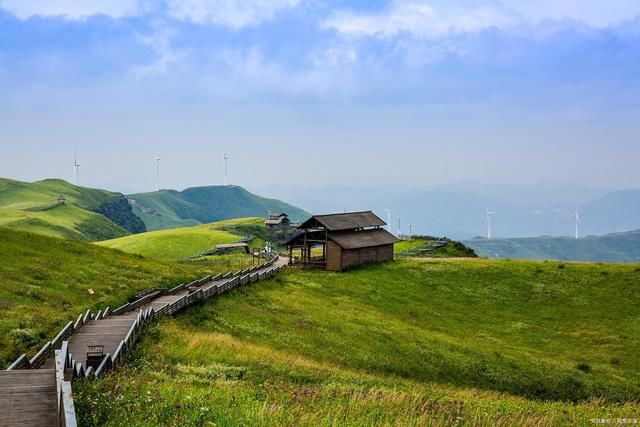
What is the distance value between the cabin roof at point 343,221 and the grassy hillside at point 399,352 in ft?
25.0

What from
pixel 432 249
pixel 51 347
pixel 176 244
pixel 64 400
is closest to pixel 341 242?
pixel 432 249

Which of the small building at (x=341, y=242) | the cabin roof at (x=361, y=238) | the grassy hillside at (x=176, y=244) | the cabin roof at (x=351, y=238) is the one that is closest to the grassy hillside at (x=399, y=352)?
the small building at (x=341, y=242)

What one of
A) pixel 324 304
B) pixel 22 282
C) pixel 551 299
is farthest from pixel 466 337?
pixel 22 282

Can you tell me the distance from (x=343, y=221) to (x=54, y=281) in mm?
42214

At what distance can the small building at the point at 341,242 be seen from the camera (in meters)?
73.1

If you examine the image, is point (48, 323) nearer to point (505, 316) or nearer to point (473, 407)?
point (473, 407)

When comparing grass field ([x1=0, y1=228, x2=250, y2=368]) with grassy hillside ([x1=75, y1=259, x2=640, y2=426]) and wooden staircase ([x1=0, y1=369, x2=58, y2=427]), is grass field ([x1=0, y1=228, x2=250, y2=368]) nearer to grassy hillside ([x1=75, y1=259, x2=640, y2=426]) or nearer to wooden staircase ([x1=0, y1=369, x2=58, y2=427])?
grassy hillside ([x1=75, y1=259, x2=640, y2=426])

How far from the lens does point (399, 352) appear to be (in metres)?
39.5

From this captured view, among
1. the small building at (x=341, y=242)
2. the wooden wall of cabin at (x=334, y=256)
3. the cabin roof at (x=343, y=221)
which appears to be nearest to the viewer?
the wooden wall of cabin at (x=334, y=256)

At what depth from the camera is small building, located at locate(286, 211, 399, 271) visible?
73062 millimetres

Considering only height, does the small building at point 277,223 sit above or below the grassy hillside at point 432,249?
above

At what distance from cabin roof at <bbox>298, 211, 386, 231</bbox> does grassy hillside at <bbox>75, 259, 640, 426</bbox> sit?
762 centimetres

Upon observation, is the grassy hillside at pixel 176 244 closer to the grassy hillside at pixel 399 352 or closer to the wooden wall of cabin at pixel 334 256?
the wooden wall of cabin at pixel 334 256

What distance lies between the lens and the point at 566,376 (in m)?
39.9
